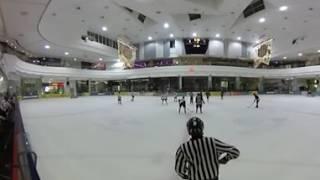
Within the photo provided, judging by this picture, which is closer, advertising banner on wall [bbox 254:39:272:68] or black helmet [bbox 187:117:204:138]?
black helmet [bbox 187:117:204:138]

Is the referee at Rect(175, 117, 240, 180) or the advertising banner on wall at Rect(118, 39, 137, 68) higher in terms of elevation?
the advertising banner on wall at Rect(118, 39, 137, 68)

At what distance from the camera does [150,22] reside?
27922 millimetres

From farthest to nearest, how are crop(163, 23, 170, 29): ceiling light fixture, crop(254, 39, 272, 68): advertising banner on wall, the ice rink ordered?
crop(163, 23, 170, 29): ceiling light fixture → crop(254, 39, 272, 68): advertising banner on wall → the ice rink

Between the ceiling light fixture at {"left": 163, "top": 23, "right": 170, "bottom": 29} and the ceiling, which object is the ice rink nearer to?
the ceiling

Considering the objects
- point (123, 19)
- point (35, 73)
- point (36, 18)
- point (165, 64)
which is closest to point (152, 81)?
point (165, 64)

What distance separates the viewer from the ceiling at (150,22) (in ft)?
45.8

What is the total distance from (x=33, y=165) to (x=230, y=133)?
5.65m

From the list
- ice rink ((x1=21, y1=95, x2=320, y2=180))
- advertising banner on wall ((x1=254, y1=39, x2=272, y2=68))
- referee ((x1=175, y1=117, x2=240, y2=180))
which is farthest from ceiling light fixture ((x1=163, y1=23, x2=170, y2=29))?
referee ((x1=175, y1=117, x2=240, y2=180))

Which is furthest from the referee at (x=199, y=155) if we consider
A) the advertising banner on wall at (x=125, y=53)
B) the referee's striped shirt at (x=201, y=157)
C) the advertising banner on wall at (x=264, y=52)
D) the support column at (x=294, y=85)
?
the support column at (x=294, y=85)

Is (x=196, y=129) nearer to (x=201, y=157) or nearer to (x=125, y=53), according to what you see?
(x=201, y=157)

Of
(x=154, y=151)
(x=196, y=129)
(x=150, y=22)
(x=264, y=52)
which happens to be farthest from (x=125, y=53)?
(x=196, y=129)

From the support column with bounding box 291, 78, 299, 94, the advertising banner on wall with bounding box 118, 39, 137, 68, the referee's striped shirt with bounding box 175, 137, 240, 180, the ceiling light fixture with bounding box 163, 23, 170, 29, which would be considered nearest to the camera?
the referee's striped shirt with bounding box 175, 137, 240, 180

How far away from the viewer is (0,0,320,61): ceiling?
14.0 meters

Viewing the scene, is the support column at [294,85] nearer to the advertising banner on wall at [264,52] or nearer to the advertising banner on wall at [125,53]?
the advertising banner on wall at [264,52]
